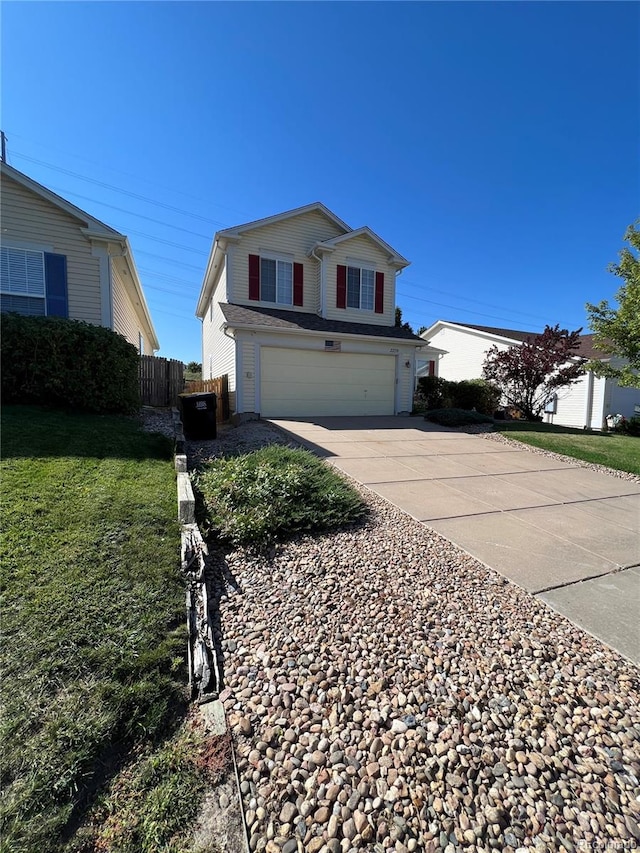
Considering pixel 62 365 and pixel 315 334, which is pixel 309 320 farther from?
pixel 62 365

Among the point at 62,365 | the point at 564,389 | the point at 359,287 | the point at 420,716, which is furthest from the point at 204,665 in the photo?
the point at 564,389

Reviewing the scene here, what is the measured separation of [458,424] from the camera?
11.7 m

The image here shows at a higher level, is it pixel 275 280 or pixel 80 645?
pixel 275 280

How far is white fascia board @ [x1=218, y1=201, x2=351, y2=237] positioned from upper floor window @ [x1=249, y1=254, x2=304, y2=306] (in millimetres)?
905

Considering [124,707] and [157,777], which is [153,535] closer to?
[124,707]

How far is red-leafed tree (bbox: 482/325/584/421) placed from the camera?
1367 cm

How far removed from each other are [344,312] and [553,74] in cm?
781

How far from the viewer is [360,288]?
45.5 feet

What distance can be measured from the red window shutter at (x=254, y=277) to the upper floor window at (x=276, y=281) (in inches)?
6.9

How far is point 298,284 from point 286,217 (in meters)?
2.26

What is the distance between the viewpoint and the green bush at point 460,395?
51.9 feet

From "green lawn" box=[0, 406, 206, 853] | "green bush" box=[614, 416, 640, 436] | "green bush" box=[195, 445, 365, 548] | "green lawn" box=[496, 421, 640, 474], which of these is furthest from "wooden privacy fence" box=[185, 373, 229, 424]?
"green bush" box=[614, 416, 640, 436]

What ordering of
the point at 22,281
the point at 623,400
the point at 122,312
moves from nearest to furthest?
the point at 22,281
the point at 122,312
the point at 623,400

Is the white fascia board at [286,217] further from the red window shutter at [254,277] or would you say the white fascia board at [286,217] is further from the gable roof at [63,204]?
the gable roof at [63,204]
